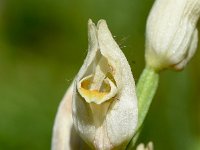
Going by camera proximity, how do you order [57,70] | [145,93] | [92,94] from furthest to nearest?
[57,70]
[145,93]
[92,94]

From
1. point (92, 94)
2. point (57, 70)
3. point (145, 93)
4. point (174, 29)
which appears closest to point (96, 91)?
point (92, 94)

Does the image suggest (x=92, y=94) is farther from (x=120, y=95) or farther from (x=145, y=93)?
(x=145, y=93)

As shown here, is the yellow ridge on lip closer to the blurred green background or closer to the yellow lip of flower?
the yellow lip of flower

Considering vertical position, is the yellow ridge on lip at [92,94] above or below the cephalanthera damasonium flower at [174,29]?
below

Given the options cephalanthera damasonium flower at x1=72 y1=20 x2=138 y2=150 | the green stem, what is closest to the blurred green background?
the green stem

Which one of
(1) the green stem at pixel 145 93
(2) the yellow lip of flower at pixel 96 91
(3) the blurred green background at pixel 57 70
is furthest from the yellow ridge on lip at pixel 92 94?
(3) the blurred green background at pixel 57 70

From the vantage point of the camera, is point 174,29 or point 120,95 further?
Result: point 174,29

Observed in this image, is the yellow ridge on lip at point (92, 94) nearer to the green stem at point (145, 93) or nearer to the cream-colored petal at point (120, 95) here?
the cream-colored petal at point (120, 95)

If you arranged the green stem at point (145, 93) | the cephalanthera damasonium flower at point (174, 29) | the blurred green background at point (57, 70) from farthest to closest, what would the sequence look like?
the blurred green background at point (57, 70) < the cephalanthera damasonium flower at point (174, 29) < the green stem at point (145, 93)
